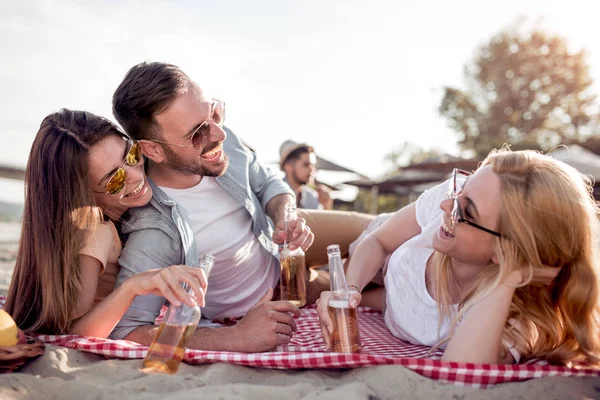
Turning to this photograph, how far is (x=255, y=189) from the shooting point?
3527 mm

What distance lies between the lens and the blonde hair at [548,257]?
1.79 m

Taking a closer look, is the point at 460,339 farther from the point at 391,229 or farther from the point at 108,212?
the point at 108,212

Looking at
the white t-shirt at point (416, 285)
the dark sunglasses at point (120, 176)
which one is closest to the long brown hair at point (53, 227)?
the dark sunglasses at point (120, 176)

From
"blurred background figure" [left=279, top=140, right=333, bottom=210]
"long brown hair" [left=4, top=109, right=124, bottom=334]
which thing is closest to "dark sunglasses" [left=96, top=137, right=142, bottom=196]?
"long brown hair" [left=4, top=109, right=124, bottom=334]

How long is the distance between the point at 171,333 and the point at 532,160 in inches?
60.2

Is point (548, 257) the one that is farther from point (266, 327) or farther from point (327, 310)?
point (266, 327)

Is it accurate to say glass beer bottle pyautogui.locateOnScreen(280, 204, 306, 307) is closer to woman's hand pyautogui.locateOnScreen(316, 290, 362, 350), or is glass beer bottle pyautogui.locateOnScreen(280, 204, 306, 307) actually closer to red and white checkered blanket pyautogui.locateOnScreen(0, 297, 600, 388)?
red and white checkered blanket pyautogui.locateOnScreen(0, 297, 600, 388)

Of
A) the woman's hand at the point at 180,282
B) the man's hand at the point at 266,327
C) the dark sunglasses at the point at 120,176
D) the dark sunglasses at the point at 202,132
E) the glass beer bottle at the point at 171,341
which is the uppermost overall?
the dark sunglasses at the point at 202,132

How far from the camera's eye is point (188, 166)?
115 inches

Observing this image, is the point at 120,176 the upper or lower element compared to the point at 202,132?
lower

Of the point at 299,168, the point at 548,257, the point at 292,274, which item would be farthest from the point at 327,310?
→ the point at 299,168

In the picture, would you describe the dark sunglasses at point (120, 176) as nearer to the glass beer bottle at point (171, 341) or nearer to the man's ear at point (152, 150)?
the man's ear at point (152, 150)

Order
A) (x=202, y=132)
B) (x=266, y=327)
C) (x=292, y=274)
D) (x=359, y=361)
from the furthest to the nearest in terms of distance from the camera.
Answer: (x=202, y=132)
(x=292, y=274)
(x=266, y=327)
(x=359, y=361)

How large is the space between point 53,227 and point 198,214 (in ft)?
3.09
